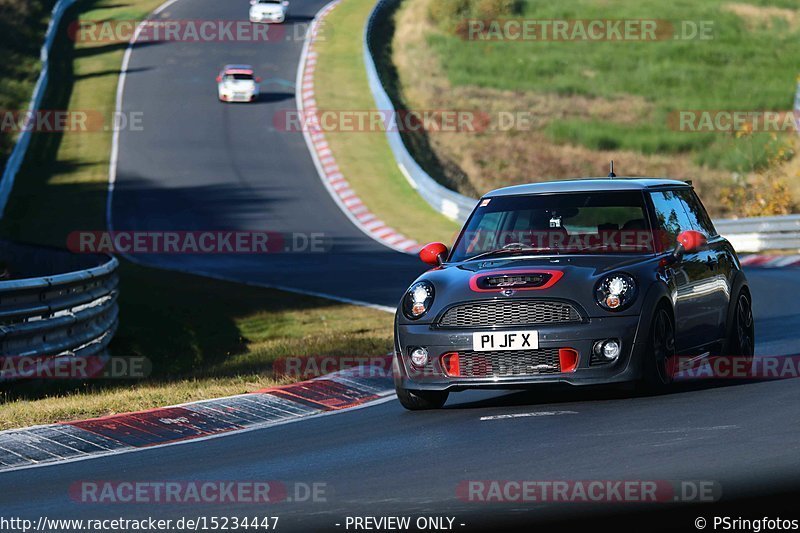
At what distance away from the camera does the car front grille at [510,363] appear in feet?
30.8

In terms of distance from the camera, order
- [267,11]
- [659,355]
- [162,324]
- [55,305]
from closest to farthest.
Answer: [659,355], [55,305], [162,324], [267,11]

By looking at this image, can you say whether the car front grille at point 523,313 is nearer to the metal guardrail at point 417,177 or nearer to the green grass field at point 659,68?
the metal guardrail at point 417,177

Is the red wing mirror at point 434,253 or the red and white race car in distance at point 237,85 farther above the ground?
the red wing mirror at point 434,253

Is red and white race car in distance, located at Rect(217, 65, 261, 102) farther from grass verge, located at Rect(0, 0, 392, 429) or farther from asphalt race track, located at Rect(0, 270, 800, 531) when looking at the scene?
asphalt race track, located at Rect(0, 270, 800, 531)

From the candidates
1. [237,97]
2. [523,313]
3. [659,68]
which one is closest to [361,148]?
[237,97]

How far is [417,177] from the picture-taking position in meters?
38.2

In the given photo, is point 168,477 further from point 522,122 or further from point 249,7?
point 249,7

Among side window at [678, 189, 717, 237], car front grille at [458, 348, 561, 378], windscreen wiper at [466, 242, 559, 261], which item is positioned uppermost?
side window at [678, 189, 717, 237]

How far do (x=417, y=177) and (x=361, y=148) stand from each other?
5.19m

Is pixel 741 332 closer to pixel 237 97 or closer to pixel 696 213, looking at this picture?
pixel 696 213

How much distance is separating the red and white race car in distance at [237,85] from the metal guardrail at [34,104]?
6187 millimetres

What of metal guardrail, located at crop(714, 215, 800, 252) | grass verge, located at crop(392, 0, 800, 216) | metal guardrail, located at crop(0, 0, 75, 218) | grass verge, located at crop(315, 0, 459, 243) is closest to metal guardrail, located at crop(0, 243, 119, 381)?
metal guardrail, located at crop(714, 215, 800, 252)

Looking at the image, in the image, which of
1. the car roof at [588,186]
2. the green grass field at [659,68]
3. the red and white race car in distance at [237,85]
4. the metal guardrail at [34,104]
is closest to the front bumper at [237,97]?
the red and white race car in distance at [237,85]

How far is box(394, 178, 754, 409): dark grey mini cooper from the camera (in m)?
9.38
